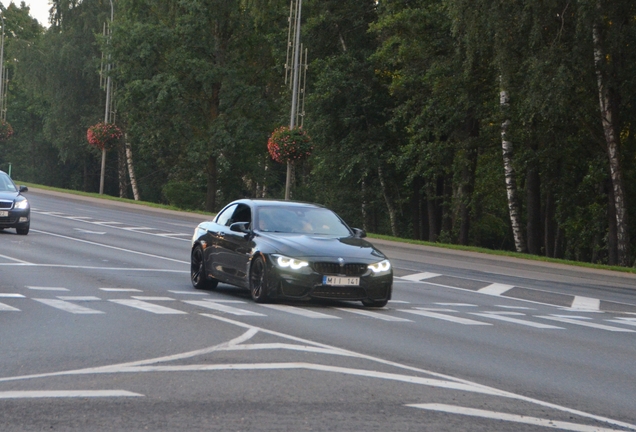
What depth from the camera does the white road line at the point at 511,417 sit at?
7215 mm

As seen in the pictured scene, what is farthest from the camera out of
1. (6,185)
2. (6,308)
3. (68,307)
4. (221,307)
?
(6,185)

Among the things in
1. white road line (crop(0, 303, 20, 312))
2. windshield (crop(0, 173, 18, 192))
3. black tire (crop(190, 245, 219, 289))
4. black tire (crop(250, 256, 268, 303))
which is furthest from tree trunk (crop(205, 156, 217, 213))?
white road line (crop(0, 303, 20, 312))

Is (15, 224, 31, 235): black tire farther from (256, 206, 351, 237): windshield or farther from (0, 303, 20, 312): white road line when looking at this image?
(0, 303, 20, 312): white road line

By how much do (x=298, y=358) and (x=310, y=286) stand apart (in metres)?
4.84

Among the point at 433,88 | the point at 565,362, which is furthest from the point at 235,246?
the point at 433,88

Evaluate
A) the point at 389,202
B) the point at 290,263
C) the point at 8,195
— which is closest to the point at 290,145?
the point at 389,202

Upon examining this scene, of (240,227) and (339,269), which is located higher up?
(240,227)

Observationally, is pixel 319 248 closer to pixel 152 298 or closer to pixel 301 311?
pixel 301 311

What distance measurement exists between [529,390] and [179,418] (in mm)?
3086

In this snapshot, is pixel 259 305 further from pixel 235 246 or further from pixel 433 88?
pixel 433 88

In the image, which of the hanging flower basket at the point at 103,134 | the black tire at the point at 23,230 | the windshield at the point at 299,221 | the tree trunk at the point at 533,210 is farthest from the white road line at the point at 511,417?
the hanging flower basket at the point at 103,134

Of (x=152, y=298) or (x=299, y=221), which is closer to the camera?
(x=152, y=298)

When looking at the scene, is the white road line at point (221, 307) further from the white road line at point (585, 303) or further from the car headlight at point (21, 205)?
the car headlight at point (21, 205)

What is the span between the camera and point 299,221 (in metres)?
16.2
